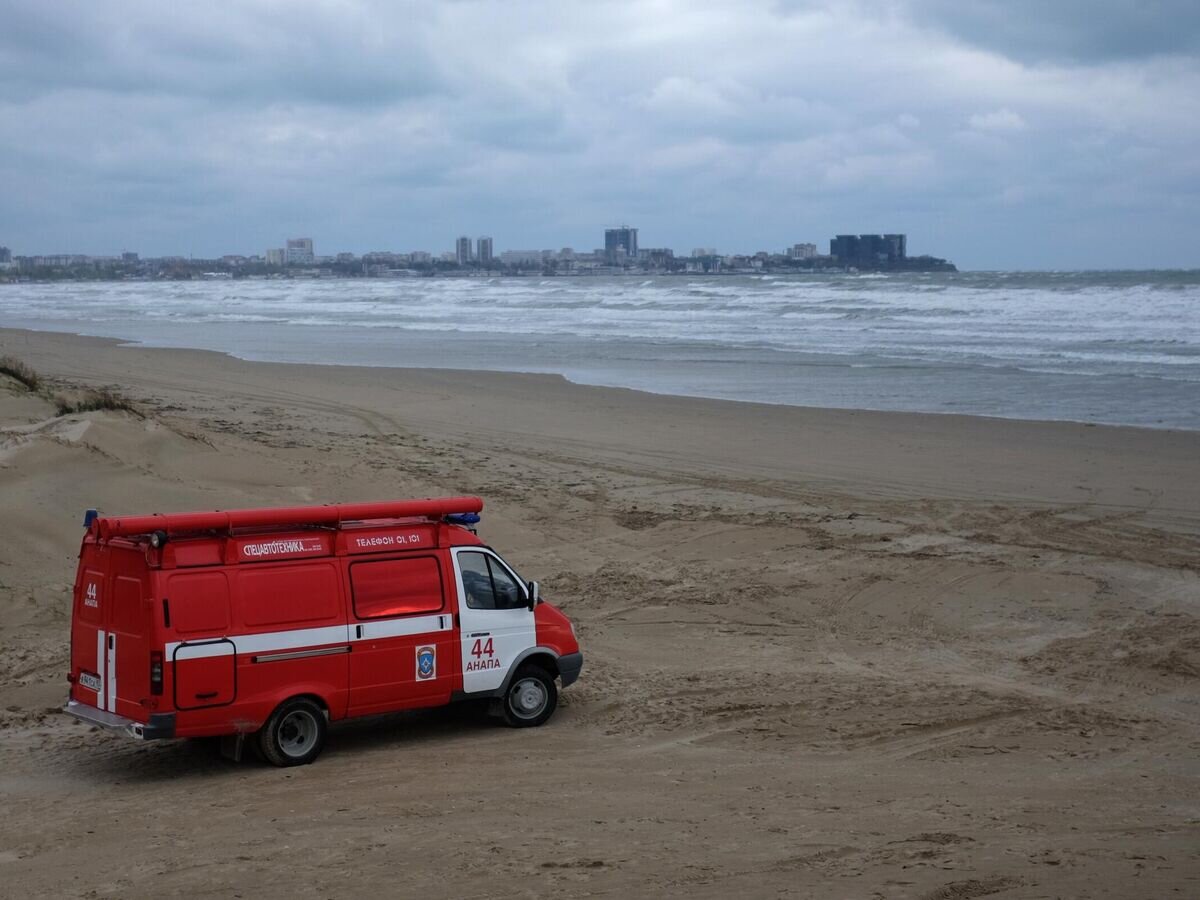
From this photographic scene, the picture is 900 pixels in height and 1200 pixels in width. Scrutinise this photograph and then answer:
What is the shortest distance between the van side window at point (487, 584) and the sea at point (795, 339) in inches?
763

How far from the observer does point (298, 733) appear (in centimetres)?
994

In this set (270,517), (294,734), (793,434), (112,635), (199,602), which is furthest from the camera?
(793,434)

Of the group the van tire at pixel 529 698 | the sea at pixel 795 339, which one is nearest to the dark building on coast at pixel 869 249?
the sea at pixel 795 339

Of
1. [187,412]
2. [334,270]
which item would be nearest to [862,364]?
[187,412]

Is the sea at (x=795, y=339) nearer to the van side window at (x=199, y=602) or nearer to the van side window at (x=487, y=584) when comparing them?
the van side window at (x=487, y=584)

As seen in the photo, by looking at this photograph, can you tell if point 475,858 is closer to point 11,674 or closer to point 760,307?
point 11,674

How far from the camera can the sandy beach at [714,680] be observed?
7688 mm

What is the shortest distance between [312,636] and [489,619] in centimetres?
163

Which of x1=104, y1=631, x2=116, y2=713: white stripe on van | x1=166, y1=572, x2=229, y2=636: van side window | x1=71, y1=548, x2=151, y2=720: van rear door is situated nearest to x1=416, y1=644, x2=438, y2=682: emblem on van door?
x1=166, y1=572, x2=229, y2=636: van side window

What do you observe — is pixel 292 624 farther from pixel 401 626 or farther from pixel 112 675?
pixel 112 675

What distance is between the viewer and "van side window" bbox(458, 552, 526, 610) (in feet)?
35.4

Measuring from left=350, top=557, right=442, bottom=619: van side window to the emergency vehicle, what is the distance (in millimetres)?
11

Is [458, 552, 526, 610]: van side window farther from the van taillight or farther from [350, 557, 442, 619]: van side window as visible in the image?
the van taillight

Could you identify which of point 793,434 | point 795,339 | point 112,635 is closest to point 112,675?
point 112,635
